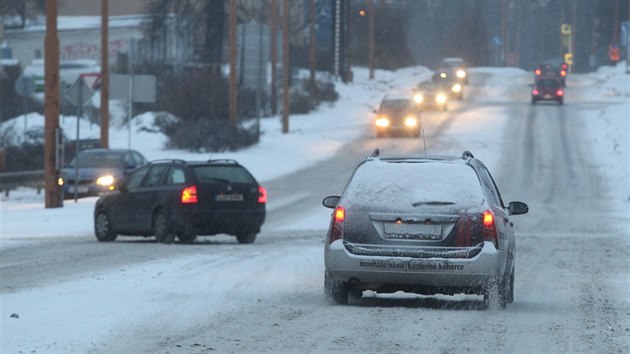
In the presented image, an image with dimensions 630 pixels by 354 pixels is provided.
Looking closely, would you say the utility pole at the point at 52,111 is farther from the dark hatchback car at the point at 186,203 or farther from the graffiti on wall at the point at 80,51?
the graffiti on wall at the point at 80,51

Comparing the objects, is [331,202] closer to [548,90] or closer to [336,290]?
[336,290]

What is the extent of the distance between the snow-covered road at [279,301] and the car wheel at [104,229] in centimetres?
29

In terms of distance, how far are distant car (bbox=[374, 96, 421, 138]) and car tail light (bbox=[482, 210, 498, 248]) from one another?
A: 43286mm

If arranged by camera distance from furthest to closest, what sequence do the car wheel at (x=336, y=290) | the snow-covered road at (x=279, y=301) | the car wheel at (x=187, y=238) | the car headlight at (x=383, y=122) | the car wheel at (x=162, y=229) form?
the car headlight at (x=383, y=122) → the car wheel at (x=187, y=238) → the car wheel at (x=162, y=229) → the car wheel at (x=336, y=290) → the snow-covered road at (x=279, y=301)

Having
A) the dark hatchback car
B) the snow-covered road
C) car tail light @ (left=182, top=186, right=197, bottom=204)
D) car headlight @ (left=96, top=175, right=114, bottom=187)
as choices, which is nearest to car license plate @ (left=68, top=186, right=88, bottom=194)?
car headlight @ (left=96, top=175, right=114, bottom=187)

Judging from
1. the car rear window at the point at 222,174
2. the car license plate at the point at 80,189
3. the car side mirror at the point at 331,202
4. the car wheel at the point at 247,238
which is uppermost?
the car side mirror at the point at 331,202

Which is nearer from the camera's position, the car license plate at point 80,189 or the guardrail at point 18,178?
the car license plate at point 80,189

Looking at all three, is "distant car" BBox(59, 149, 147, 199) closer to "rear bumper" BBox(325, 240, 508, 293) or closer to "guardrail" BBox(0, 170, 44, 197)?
"guardrail" BBox(0, 170, 44, 197)

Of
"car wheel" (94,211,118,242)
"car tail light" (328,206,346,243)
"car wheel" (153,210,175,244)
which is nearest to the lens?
"car tail light" (328,206,346,243)

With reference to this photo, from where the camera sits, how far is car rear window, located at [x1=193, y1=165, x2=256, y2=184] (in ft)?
75.3

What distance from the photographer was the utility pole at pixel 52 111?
105ft

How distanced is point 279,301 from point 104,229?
38.3 ft

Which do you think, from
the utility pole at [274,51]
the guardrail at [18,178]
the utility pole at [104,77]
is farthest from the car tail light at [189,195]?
the utility pole at [274,51]

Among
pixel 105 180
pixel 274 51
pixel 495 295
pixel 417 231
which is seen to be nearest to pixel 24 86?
pixel 105 180
